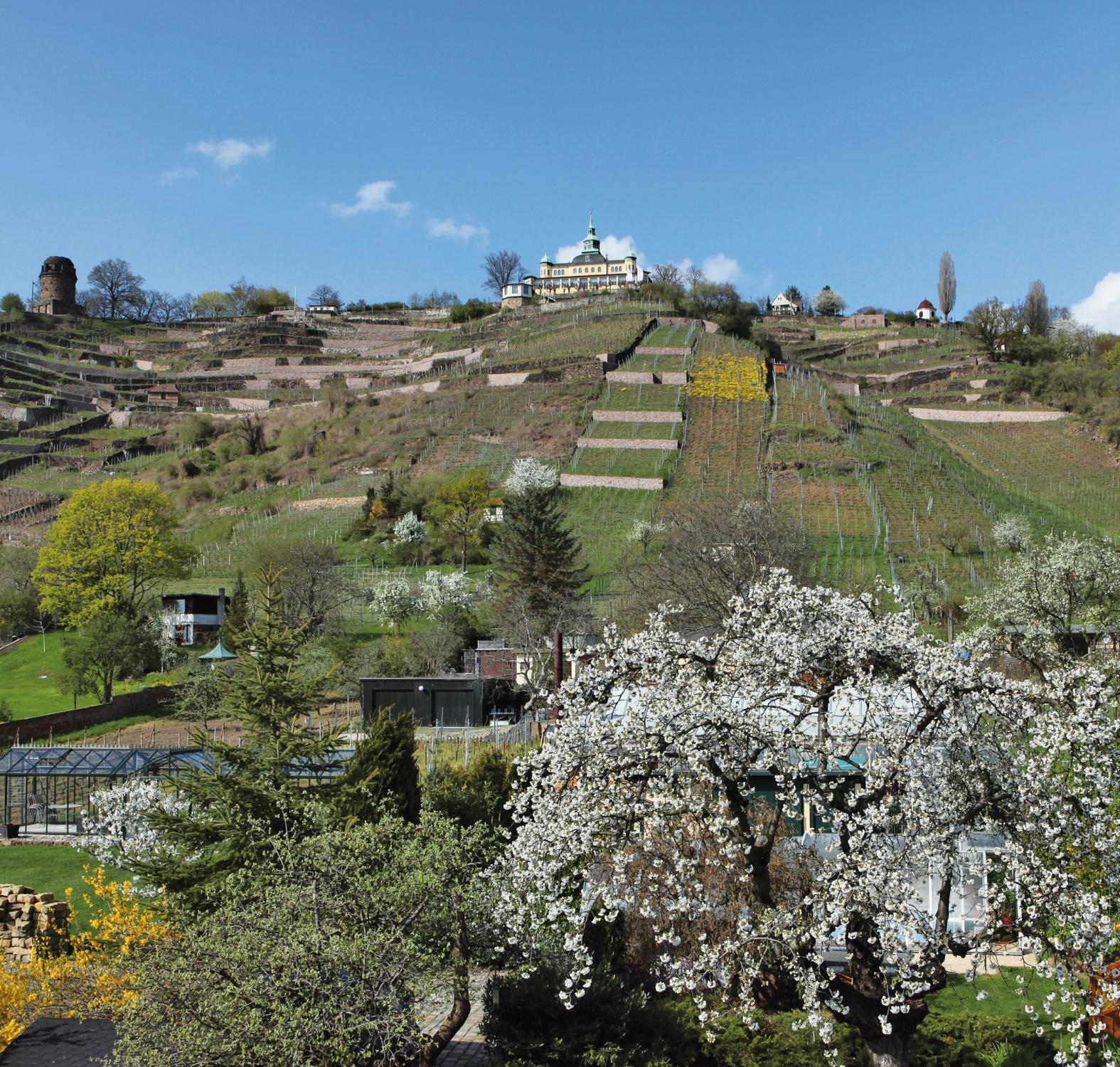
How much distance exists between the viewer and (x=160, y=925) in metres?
13.4

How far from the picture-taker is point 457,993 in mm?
11109

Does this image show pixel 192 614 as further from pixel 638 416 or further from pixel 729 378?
pixel 729 378

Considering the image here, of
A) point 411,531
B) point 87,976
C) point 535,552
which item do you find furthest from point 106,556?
point 87,976

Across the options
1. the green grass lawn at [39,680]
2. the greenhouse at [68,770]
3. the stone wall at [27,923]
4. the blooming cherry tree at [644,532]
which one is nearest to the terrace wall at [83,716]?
the green grass lawn at [39,680]

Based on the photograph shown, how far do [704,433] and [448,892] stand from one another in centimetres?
6459

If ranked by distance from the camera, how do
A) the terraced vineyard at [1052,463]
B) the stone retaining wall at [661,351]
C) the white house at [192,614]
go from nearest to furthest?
1. the white house at [192,614]
2. the terraced vineyard at [1052,463]
3. the stone retaining wall at [661,351]

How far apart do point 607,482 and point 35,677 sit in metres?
35.5

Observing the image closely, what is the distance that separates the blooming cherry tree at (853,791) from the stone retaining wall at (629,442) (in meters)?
61.1

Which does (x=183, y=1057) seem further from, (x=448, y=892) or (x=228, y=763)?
(x=228, y=763)

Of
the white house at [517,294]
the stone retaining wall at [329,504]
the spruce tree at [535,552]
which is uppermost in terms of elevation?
the white house at [517,294]

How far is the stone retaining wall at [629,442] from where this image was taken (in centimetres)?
7169

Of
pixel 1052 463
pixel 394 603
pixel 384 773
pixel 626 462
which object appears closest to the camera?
pixel 384 773

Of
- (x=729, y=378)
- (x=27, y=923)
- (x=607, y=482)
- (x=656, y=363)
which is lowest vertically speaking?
(x=27, y=923)

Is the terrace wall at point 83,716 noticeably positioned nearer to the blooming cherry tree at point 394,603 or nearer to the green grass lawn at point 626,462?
the blooming cherry tree at point 394,603
